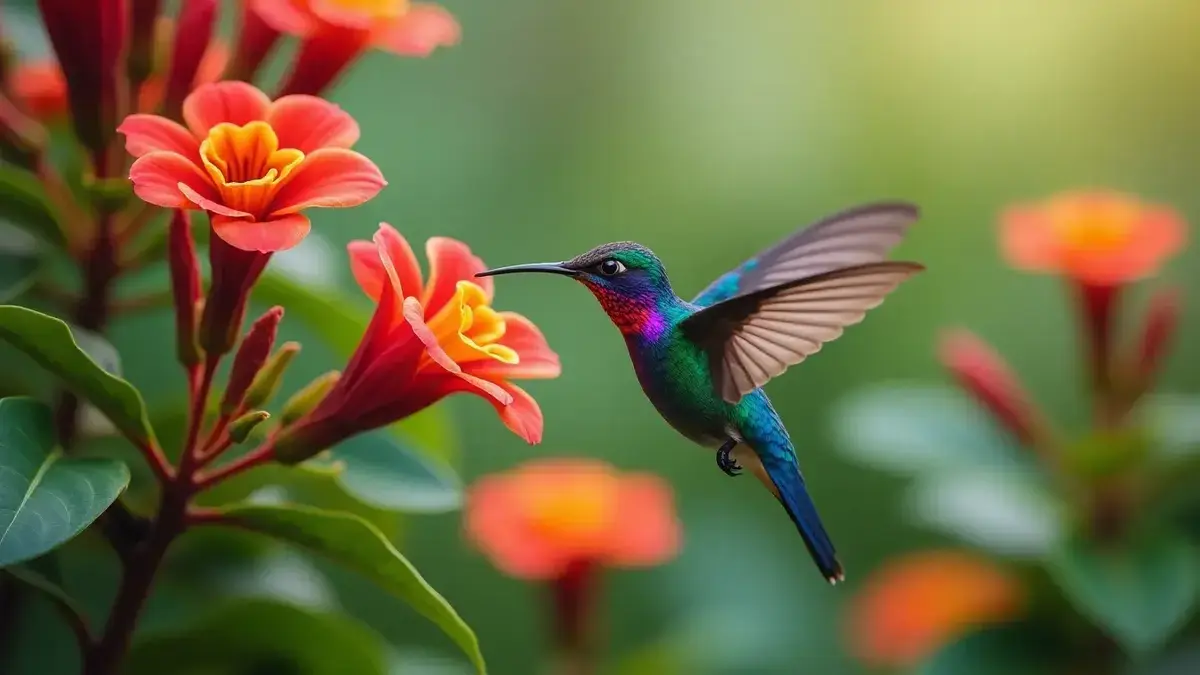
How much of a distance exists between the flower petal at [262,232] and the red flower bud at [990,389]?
3.90ft

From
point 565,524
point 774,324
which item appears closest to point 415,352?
point 774,324

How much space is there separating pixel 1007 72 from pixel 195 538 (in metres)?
2.71

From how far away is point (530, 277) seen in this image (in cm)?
296

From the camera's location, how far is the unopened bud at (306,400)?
3.37 feet

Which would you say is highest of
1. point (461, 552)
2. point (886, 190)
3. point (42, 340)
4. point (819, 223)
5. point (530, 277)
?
point (819, 223)

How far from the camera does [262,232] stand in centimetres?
84

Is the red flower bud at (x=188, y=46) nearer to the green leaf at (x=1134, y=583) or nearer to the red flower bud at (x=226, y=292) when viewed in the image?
the red flower bud at (x=226, y=292)

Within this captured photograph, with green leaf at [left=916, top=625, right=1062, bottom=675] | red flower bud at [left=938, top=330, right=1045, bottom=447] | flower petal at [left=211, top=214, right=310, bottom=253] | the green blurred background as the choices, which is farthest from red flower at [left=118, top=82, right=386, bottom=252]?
the green blurred background

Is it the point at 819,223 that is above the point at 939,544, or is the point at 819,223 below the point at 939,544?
above

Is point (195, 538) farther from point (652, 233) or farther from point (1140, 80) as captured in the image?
point (1140, 80)

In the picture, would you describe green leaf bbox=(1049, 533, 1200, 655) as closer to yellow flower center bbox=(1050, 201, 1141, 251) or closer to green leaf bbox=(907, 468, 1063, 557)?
green leaf bbox=(907, 468, 1063, 557)

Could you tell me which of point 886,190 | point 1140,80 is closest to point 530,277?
point 886,190

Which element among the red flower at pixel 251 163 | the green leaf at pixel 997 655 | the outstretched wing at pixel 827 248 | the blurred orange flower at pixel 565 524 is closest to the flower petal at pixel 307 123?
the red flower at pixel 251 163

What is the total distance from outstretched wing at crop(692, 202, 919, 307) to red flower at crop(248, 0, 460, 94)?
367 millimetres
